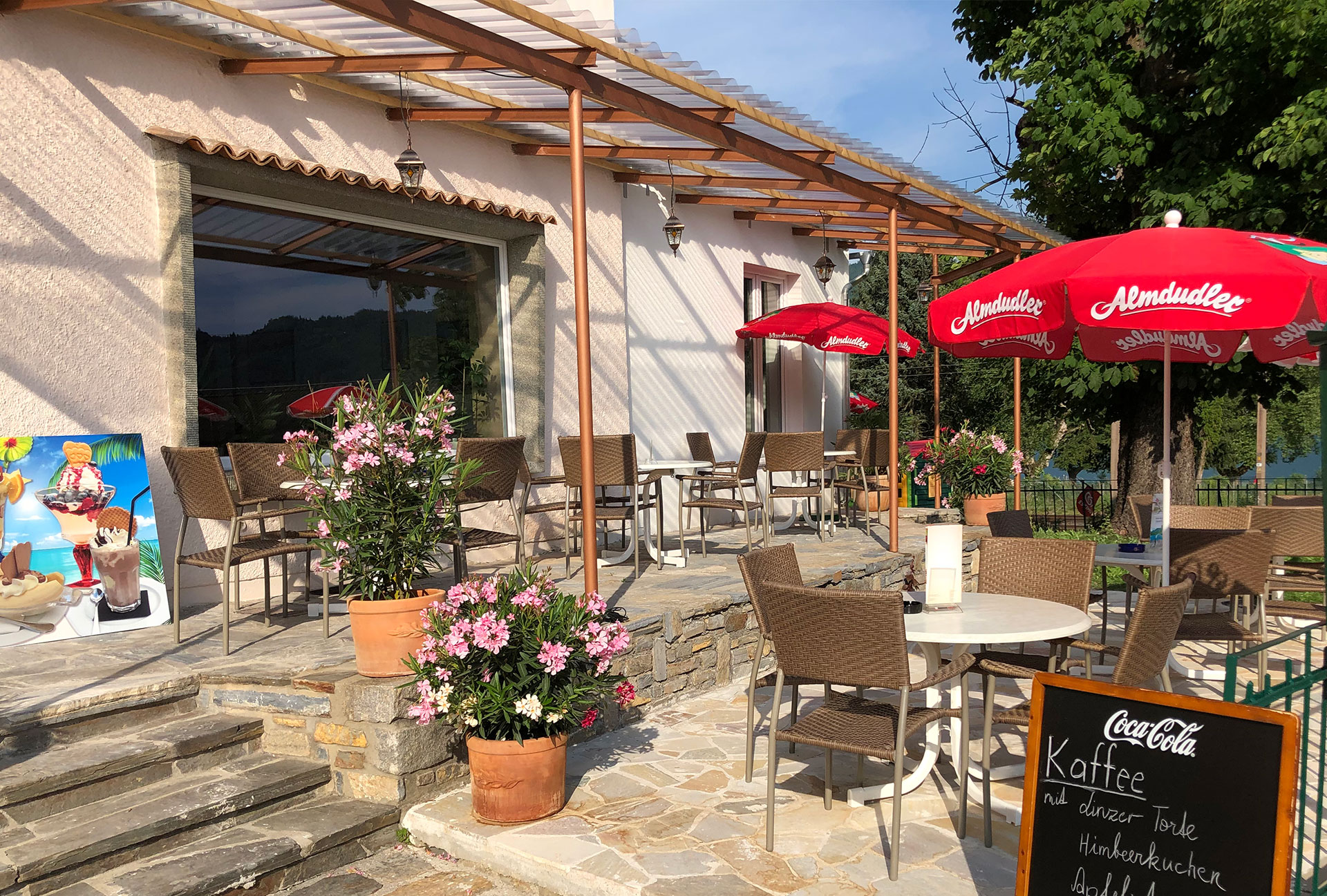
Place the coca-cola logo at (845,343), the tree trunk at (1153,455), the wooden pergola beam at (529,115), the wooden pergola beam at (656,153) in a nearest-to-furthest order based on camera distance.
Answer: the wooden pergola beam at (529,115), the wooden pergola beam at (656,153), the coca-cola logo at (845,343), the tree trunk at (1153,455)

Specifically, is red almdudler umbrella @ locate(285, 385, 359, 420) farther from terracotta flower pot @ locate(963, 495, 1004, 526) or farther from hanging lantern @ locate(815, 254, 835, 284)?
terracotta flower pot @ locate(963, 495, 1004, 526)

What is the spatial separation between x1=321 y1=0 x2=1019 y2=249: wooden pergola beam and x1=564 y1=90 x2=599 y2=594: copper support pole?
17 centimetres

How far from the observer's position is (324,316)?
6430 mm

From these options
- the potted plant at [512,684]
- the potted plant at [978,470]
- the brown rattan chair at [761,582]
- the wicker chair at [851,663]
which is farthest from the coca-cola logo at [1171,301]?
the potted plant at [978,470]

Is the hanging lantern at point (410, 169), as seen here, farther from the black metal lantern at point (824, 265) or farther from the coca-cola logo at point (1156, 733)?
the black metal lantern at point (824, 265)

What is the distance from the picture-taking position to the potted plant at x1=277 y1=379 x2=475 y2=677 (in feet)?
12.6

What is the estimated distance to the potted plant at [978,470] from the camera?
9.88m

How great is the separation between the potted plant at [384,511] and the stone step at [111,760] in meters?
0.59

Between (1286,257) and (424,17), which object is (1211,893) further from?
(424,17)

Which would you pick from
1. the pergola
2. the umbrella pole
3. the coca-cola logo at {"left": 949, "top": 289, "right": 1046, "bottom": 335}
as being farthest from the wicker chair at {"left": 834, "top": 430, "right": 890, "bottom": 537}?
the coca-cola logo at {"left": 949, "top": 289, "right": 1046, "bottom": 335}

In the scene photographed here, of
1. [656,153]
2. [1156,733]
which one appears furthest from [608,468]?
[1156,733]

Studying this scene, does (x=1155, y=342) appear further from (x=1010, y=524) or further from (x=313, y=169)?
(x=313, y=169)

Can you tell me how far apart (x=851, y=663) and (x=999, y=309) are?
1.75 metres

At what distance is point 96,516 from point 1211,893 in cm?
478
